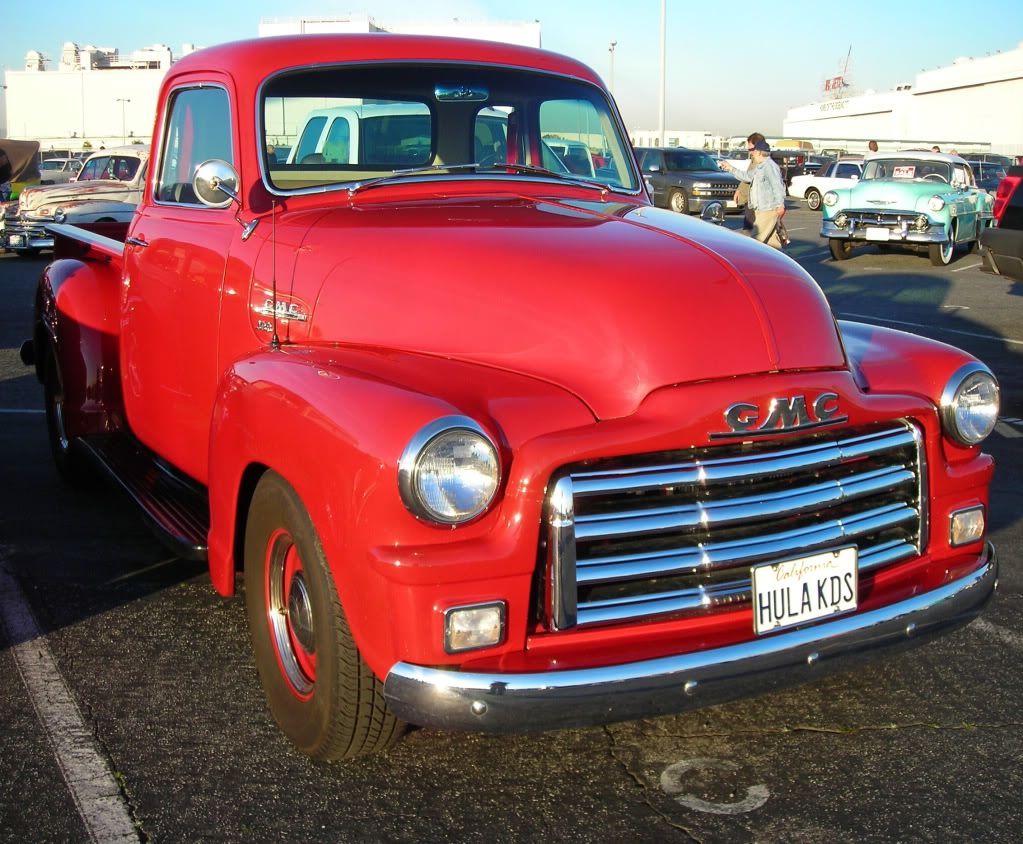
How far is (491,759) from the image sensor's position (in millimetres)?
3201

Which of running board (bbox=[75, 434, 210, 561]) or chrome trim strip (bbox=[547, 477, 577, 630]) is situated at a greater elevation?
chrome trim strip (bbox=[547, 477, 577, 630])

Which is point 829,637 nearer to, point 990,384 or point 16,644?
point 990,384

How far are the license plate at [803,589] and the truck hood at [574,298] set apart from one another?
51 centimetres

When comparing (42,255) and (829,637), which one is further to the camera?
(42,255)

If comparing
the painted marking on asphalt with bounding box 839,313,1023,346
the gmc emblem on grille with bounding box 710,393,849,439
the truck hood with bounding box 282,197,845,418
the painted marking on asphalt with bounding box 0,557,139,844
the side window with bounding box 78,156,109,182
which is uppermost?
the side window with bounding box 78,156,109,182

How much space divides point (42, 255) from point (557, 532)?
66.6ft

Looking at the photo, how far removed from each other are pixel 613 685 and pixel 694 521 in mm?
443

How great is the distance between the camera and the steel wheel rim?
3150 millimetres

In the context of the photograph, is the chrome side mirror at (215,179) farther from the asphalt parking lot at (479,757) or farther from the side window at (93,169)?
the side window at (93,169)

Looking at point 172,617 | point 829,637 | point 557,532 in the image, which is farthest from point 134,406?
point 829,637

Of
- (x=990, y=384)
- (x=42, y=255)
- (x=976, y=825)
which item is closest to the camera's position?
(x=976, y=825)

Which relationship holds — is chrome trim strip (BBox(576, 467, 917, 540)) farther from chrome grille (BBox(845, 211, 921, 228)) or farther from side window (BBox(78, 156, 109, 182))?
side window (BBox(78, 156, 109, 182))

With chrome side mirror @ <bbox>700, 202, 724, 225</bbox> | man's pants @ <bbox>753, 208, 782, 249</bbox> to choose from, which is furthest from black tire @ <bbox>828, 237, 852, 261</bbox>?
chrome side mirror @ <bbox>700, 202, 724, 225</bbox>

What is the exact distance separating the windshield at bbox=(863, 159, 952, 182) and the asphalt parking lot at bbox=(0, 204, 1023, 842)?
1614 cm
